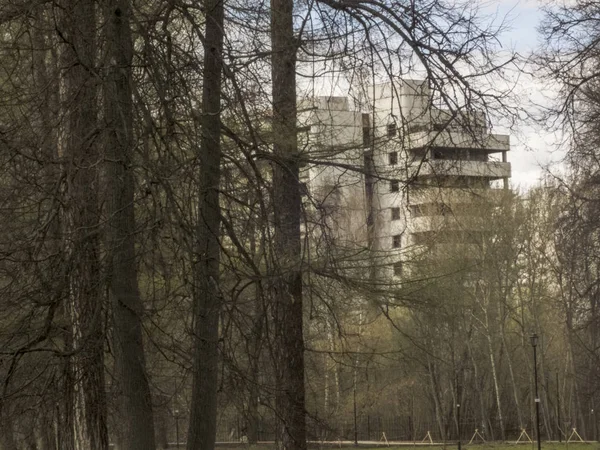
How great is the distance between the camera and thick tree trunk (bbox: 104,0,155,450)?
6.96 metres

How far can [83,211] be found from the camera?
7.22 m

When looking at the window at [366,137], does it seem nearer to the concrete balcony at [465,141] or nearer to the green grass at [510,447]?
the concrete balcony at [465,141]

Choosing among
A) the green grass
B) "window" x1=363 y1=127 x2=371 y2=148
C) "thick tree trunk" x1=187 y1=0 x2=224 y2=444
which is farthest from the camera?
the green grass

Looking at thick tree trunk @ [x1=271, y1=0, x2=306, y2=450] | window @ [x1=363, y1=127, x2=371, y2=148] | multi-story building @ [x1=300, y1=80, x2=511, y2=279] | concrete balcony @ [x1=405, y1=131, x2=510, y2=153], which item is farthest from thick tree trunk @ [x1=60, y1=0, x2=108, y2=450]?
window @ [x1=363, y1=127, x2=371, y2=148]

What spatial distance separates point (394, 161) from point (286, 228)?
1431mm

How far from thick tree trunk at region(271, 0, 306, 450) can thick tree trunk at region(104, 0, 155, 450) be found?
1.00m

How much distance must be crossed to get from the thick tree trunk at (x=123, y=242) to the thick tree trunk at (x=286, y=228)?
3.28ft

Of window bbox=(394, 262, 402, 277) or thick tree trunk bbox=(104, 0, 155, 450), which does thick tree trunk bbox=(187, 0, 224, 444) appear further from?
window bbox=(394, 262, 402, 277)

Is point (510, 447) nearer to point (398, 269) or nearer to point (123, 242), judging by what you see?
point (398, 269)

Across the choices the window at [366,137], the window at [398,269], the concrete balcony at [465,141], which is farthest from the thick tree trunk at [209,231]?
the window at [398,269]

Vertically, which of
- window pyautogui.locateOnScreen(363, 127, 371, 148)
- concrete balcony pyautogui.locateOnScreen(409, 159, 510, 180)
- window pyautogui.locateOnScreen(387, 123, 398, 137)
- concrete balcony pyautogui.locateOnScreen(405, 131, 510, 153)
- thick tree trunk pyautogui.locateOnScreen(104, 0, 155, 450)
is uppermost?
window pyautogui.locateOnScreen(363, 127, 371, 148)

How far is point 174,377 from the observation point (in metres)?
8.34

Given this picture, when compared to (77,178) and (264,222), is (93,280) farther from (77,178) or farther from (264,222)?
(264,222)

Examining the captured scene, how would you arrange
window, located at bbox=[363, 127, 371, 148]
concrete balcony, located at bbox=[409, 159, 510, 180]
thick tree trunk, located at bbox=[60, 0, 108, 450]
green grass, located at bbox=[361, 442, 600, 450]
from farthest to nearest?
green grass, located at bbox=[361, 442, 600, 450], window, located at bbox=[363, 127, 371, 148], concrete balcony, located at bbox=[409, 159, 510, 180], thick tree trunk, located at bbox=[60, 0, 108, 450]
